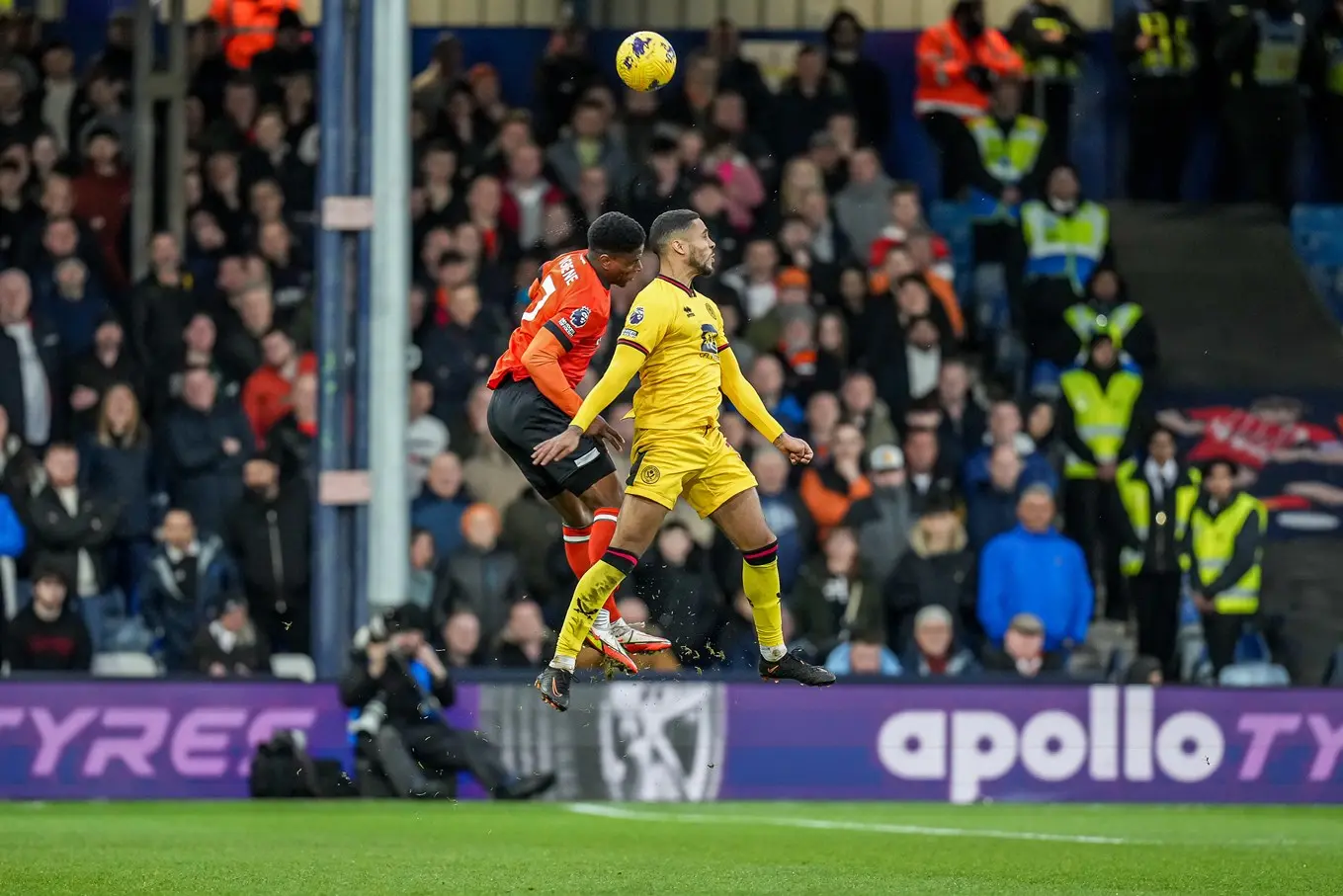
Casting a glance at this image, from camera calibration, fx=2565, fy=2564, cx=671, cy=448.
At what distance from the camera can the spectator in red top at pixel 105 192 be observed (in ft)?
62.7

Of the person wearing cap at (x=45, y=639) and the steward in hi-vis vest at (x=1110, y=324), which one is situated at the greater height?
the steward in hi-vis vest at (x=1110, y=324)

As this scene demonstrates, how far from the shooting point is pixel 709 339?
1148 cm

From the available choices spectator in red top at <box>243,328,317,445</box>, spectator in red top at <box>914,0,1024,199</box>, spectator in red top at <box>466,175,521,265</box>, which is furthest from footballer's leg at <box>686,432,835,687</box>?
spectator in red top at <box>914,0,1024,199</box>

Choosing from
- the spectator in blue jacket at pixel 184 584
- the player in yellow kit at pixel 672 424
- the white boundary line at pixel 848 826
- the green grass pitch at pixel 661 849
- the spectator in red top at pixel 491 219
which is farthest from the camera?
the spectator in red top at pixel 491 219

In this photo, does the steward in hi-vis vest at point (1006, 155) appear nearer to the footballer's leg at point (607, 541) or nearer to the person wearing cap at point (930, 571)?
the person wearing cap at point (930, 571)

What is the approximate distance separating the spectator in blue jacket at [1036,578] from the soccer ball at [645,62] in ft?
22.0

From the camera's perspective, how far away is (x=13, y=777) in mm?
16328

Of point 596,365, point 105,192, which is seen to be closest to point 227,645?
point 596,365

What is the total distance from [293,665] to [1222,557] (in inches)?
258

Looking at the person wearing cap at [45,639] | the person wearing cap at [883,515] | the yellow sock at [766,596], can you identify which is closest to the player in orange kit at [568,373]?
the yellow sock at [766,596]

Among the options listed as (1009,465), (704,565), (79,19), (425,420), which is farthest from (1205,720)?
(79,19)

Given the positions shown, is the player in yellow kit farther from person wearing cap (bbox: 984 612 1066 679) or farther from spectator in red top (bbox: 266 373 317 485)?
spectator in red top (bbox: 266 373 317 485)

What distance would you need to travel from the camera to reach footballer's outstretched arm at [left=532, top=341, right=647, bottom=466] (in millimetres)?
11062

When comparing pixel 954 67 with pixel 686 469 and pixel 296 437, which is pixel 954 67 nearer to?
pixel 296 437
